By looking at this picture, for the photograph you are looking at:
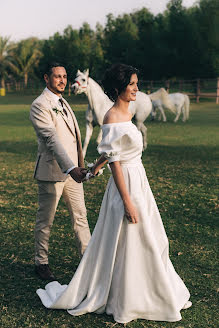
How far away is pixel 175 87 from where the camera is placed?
42469 mm

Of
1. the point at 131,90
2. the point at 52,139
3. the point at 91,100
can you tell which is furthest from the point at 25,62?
the point at 131,90

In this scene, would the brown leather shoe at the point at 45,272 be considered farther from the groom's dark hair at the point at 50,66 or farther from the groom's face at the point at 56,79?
the groom's dark hair at the point at 50,66

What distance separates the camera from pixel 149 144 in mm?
13992

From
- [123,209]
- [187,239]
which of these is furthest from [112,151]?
[187,239]

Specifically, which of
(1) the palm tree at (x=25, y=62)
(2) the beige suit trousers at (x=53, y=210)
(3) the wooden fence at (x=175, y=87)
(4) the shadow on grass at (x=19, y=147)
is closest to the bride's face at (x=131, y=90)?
(2) the beige suit trousers at (x=53, y=210)

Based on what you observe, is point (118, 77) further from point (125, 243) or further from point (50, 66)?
point (125, 243)

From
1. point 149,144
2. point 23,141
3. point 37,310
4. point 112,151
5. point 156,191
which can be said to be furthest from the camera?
point 23,141

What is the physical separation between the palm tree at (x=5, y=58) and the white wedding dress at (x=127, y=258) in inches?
2824

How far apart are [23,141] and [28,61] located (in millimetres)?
60058

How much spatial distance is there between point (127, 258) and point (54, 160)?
131cm

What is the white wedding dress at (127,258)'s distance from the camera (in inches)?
130

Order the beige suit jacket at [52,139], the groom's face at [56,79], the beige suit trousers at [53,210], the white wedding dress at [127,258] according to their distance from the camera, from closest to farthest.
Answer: the white wedding dress at [127,258]
the beige suit jacket at [52,139]
the groom's face at [56,79]
the beige suit trousers at [53,210]

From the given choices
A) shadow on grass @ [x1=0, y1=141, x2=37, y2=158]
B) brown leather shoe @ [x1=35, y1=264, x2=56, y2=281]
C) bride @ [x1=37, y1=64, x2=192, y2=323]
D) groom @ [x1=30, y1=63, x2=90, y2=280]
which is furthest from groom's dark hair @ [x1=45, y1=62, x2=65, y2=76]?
shadow on grass @ [x1=0, y1=141, x2=37, y2=158]

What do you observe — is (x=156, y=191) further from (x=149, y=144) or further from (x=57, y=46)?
(x=57, y=46)
